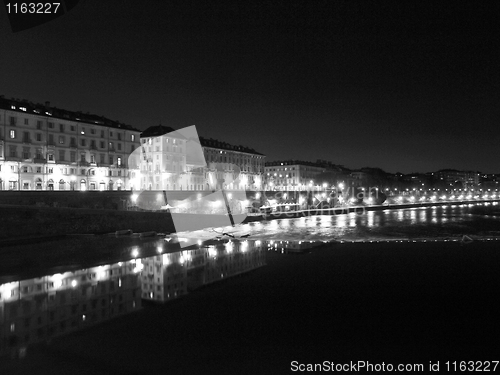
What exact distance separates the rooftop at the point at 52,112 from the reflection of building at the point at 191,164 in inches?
224

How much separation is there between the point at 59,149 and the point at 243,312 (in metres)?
47.8

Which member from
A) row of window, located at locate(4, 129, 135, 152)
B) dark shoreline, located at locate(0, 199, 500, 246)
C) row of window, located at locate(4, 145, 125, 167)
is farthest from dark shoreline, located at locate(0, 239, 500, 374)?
row of window, located at locate(4, 129, 135, 152)

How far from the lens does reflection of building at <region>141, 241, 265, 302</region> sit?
13320mm

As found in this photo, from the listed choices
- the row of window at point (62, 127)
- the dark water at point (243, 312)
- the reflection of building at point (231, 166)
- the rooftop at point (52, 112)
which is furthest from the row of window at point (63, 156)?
the dark water at point (243, 312)

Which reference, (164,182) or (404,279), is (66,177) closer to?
(164,182)

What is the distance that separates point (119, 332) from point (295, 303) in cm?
488

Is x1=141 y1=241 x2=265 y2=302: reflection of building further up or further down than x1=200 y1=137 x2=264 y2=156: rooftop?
further down

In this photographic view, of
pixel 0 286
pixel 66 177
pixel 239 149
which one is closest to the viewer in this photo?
pixel 0 286

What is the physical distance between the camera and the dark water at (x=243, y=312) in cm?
792

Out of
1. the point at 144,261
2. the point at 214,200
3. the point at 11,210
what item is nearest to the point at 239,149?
the point at 214,200

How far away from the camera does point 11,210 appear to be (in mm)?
25844

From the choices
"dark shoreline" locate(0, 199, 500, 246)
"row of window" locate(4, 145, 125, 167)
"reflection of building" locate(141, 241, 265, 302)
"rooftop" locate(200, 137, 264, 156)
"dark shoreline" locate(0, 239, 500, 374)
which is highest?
"rooftop" locate(200, 137, 264, 156)

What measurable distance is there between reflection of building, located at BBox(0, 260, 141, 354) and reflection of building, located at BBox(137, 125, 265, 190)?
165ft

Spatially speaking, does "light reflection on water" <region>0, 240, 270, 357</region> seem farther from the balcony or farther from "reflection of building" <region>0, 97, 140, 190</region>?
the balcony
